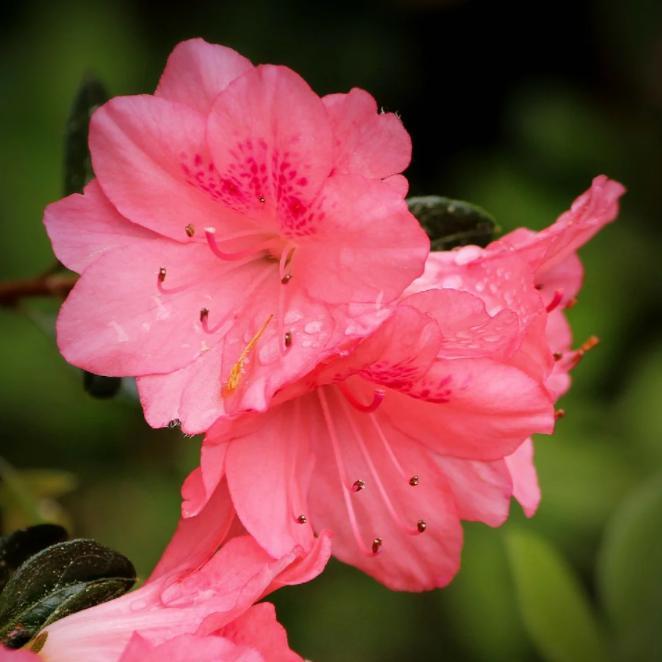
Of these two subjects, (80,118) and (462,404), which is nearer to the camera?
(462,404)

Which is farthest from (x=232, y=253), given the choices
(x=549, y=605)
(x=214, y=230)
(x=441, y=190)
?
(x=441, y=190)

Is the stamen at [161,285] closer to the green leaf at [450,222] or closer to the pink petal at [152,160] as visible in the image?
the pink petal at [152,160]

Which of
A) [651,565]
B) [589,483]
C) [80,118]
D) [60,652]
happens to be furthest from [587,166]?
[60,652]

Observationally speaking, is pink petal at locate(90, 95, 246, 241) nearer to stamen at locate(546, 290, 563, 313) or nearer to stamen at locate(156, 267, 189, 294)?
stamen at locate(156, 267, 189, 294)

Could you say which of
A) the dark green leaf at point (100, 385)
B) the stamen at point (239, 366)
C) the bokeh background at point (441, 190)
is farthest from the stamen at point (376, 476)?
the bokeh background at point (441, 190)

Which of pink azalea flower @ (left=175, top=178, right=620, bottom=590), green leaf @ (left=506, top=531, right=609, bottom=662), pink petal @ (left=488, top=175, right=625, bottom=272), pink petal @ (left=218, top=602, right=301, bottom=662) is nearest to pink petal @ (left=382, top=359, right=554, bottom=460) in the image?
pink azalea flower @ (left=175, top=178, right=620, bottom=590)

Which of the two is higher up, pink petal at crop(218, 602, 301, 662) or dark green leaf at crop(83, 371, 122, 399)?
pink petal at crop(218, 602, 301, 662)

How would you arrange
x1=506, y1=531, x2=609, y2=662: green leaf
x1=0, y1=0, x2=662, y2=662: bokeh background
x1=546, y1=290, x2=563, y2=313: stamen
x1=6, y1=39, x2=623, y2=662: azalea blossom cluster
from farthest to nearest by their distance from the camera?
x1=0, y1=0, x2=662, y2=662: bokeh background
x1=506, y1=531, x2=609, y2=662: green leaf
x1=546, y1=290, x2=563, y2=313: stamen
x1=6, y1=39, x2=623, y2=662: azalea blossom cluster

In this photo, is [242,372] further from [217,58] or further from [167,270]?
[217,58]
